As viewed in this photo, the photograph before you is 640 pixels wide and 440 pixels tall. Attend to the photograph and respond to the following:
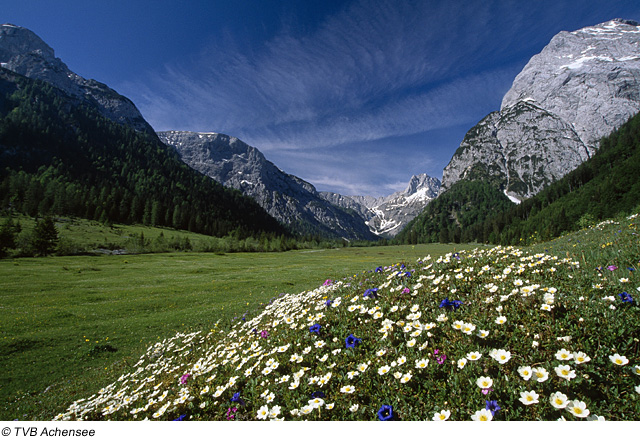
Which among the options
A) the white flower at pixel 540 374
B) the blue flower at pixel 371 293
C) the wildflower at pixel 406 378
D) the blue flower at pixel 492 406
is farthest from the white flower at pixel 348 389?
the blue flower at pixel 371 293

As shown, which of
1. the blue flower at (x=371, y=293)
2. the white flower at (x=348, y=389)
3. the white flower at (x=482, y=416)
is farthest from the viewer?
the blue flower at (x=371, y=293)

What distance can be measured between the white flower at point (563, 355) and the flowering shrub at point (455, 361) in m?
0.01

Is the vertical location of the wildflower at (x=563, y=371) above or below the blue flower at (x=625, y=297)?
below

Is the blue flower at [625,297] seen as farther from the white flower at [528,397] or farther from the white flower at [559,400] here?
the white flower at [528,397]

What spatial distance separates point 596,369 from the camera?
2482 millimetres

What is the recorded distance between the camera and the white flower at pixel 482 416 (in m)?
2.27

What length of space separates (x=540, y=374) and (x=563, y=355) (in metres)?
0.45

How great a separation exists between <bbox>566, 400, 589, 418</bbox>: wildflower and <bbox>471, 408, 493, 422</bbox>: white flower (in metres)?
0.60

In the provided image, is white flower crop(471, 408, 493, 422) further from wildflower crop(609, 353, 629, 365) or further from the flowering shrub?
wildflower crop(609, 353, 629, 365)

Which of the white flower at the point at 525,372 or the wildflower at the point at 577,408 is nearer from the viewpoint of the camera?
the wildflower at the point at 577,408

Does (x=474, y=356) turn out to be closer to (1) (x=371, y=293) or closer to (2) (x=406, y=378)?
(2) (x=406, y=378)

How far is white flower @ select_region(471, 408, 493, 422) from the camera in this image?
7.44ft

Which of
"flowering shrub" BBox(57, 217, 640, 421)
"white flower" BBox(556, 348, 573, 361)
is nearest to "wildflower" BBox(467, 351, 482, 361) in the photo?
"flowering shrub" BBox(57, 217, 640, 421)
